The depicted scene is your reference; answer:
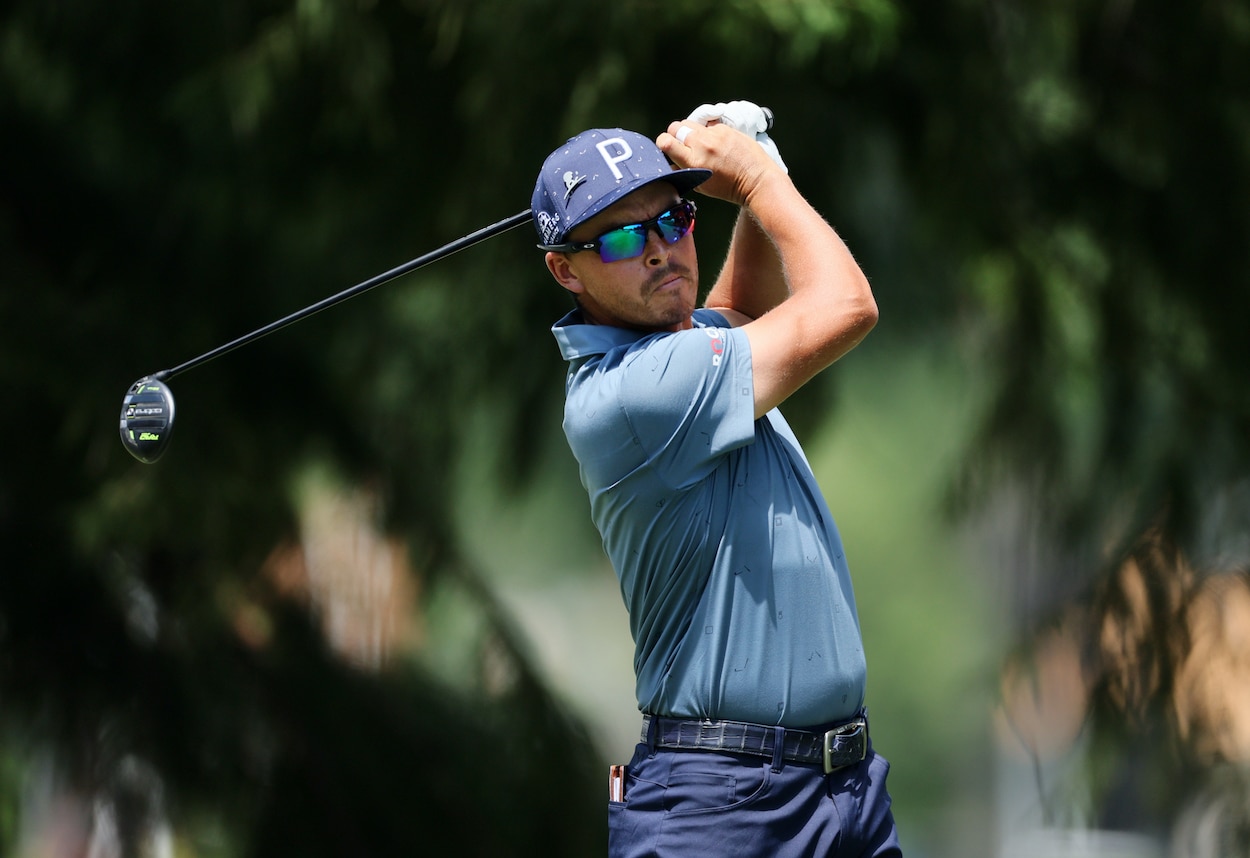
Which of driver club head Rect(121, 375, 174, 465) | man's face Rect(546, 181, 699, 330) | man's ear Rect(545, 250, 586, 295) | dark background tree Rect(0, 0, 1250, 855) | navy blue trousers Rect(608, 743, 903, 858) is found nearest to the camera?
navy blue trousers Rect(608, 743, 903, 858)

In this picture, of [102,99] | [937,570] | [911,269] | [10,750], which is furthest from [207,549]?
[937,570]

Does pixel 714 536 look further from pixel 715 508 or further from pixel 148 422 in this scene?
pixel 148 422

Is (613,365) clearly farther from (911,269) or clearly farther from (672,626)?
(911,269)

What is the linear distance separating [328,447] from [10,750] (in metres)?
1.33

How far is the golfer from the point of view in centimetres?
224

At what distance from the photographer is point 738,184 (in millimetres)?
2377

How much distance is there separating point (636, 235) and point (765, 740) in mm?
754

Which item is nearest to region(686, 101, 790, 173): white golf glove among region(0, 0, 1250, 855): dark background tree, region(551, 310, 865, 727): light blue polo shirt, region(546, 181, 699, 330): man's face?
region(546, 181, 699, 330): man's face

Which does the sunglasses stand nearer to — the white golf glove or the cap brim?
the cap brim

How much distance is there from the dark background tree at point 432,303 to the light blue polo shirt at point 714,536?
1688mm

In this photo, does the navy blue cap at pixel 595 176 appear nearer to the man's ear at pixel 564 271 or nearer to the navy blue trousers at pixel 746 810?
the man's ear at pixel 564 271

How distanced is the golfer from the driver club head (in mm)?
938

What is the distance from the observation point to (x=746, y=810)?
223 cm

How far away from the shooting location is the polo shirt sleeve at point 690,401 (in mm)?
2238
